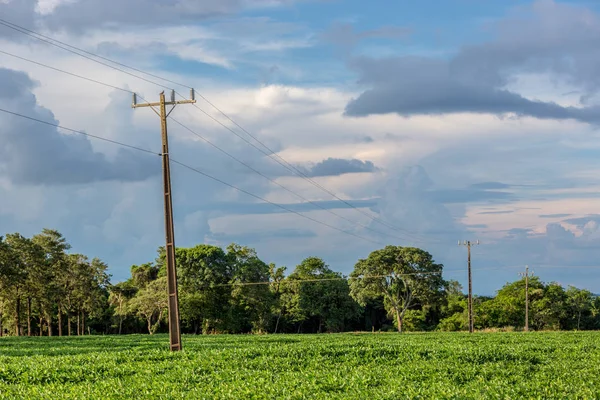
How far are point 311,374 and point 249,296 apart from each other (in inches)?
2277

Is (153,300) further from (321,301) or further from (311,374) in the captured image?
(311,374)

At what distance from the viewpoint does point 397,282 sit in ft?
266

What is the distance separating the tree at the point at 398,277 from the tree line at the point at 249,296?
118 millimetres

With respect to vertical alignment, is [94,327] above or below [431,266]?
below

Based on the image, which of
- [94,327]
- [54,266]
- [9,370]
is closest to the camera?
[9,370]

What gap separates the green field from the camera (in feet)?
61.6

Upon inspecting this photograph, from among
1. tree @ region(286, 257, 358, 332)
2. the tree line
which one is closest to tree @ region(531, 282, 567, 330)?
the tree line

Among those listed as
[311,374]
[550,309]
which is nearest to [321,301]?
[550,309]

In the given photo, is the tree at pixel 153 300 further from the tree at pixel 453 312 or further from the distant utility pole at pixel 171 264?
the distant utility pole at pixel 171 264

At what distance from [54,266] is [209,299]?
678 inches

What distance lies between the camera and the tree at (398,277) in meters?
79.9

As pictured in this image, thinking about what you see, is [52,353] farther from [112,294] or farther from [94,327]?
[94,327]

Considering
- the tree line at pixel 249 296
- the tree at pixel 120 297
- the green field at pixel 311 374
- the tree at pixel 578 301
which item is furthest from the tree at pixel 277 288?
the green field at pixel 311 374

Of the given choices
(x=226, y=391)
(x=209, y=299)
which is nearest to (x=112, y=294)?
(x=209, y=299)
